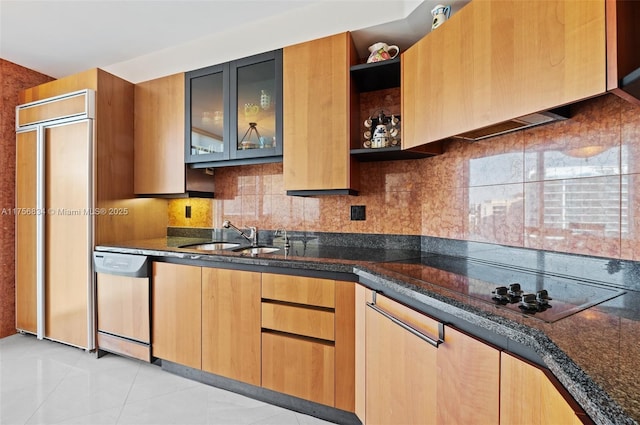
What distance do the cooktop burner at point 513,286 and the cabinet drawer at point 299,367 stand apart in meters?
0.61

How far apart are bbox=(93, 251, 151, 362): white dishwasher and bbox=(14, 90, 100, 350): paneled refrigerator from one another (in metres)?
0.09

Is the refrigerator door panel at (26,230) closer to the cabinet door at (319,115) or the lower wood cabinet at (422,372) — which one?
the cabinet door at (319,115)

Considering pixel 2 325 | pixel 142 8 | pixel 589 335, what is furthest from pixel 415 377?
pixel 2 325

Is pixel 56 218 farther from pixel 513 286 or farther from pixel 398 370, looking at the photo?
pixel 513 286

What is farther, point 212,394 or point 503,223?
point 212,394

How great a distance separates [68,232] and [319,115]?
2182mm

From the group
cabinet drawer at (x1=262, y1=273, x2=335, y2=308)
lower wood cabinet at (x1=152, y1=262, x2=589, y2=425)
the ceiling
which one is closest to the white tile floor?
lower wood cabinet at (x1=152, y1=262, x2=589, y2=425)

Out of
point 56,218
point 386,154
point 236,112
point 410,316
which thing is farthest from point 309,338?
point 56,218

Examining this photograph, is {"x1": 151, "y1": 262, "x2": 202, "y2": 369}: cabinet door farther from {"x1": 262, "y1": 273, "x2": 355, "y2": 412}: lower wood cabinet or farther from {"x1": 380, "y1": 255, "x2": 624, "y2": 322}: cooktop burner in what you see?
{"x1": 380, "y1": 255, "x2": 624, "y2": 322}: cooktop burner

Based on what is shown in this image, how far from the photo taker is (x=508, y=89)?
1.11 m

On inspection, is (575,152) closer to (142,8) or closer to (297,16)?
(297,16)

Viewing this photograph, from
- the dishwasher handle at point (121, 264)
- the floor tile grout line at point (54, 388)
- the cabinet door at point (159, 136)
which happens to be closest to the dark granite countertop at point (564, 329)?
the dishwasher handle at point (121, 264)

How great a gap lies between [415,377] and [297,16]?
2.17m

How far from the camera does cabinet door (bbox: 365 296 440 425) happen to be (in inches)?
43.2
